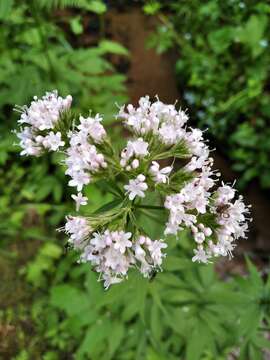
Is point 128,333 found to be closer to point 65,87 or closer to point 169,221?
point 169,221

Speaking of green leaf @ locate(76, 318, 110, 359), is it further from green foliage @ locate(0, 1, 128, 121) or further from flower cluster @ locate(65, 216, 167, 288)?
green foliage @ locate(0, 1, 128, 121)

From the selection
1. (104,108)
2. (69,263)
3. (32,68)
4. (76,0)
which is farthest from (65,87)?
(69,263)

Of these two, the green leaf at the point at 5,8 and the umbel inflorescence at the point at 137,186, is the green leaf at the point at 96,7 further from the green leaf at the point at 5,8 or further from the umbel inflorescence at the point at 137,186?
the umbel inflorescence at the point at 137,186

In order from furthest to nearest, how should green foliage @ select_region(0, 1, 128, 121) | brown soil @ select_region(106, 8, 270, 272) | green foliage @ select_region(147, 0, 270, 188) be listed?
1. brown soil @ select_region(106, 8, 270, 272)
2. green foliage @ select_region(147, 0, 270, 188)
3. green foliage @ select_region(0, 1, 128, 121)

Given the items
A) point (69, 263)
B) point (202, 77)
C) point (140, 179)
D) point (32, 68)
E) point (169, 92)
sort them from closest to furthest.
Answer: point (140, 179) → point (32, 68) → point (69, 263) → point (202, 77) → point (169, 92)

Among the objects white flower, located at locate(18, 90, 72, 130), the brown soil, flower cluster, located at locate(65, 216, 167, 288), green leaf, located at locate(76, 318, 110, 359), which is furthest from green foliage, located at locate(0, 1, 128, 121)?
flower cluster, located at locate(65, 216, 167, 288)

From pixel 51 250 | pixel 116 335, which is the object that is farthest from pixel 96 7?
pixel 116 335

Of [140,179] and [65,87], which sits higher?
[65,87]
